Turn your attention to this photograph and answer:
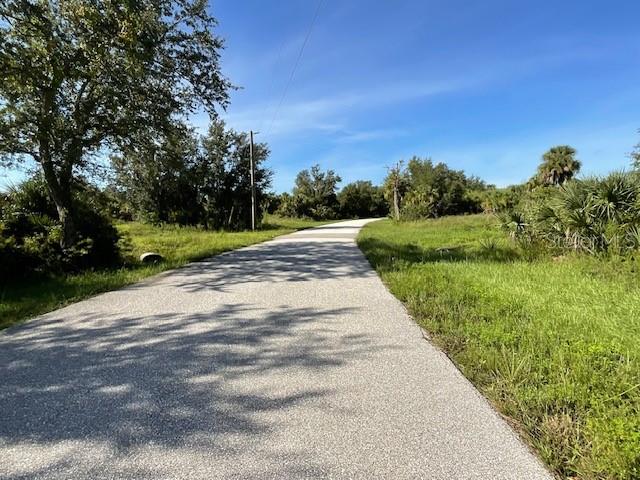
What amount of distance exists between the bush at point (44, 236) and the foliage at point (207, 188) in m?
13.8

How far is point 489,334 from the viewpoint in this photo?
13.5ft

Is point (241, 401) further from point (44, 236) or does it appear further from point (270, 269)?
point (44, 236)

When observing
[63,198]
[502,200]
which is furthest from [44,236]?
[502,200]

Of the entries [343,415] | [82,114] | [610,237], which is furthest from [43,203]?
[610,237]

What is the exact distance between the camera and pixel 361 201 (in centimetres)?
7125

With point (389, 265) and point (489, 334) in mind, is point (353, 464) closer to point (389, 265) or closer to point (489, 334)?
point (489, 334)

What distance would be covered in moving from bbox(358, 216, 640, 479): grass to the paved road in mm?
218

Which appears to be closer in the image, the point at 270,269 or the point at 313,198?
the point at 270,269

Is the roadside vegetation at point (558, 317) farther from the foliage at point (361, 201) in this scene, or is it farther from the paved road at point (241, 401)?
the foliage at point (361, 201)

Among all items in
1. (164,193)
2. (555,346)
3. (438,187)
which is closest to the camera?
(555,346)

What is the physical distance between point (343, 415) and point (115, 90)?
32.4 ft

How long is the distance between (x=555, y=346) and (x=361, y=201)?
68213 mm

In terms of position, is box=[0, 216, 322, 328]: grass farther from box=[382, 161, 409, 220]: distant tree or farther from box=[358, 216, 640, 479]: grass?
box=[382, 161, 409, 220]: distant tree

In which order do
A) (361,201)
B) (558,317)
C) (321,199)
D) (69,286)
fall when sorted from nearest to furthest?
(558,317)
(69,286)
(321,199)
(361,201)
